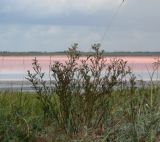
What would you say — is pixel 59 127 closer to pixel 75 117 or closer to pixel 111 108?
pixel 75 117

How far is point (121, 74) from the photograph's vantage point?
28.4 ft

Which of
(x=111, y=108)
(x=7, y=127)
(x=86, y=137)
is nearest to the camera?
(x=86, y=137)

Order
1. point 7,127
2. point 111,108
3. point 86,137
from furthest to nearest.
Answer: point 111,108 < point 7,127 < point 86,137

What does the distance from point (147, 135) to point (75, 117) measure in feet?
3.55

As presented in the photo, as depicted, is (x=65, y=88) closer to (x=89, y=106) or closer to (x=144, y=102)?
(x=89, y=106)

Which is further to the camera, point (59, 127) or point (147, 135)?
point (59, 127)

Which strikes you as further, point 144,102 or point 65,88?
point 144,102

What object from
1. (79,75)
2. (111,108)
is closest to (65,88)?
(79,75)

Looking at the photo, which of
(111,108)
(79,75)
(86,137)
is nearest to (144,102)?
(111,108)

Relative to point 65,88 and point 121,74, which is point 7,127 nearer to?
point 65,88

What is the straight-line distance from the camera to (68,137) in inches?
301

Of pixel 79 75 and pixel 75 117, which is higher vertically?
pixel 79 75

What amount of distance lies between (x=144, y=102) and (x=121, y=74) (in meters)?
0.47

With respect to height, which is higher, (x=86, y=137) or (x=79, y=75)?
(x=79, y=75)
